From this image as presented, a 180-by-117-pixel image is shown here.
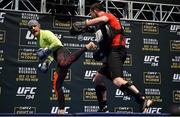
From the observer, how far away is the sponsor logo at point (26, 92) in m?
8.48

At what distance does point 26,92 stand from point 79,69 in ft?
4.79

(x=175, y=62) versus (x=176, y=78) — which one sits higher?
(x=175, y=62)

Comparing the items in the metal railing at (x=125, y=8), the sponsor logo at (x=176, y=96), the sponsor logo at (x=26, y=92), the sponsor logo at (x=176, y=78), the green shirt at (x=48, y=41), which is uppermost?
the metal railing at (x=125, y=8)

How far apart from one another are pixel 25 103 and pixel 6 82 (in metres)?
0.68

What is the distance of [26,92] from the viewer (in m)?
8.52

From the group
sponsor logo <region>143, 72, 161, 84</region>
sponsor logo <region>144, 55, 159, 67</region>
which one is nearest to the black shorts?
sponsor logo <region>143, 72, 161, 84</region>

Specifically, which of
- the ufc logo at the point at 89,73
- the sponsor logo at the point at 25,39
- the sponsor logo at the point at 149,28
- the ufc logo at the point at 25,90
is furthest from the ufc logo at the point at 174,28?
the ufc logo at the point at 25,90

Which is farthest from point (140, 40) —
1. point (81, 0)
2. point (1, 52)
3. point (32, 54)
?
point (1, 52)

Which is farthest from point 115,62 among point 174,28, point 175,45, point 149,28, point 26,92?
point 174,28

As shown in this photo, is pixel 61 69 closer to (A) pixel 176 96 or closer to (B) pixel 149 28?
(B) pixel 149 28

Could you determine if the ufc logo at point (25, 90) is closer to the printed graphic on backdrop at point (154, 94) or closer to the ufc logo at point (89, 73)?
the ufc logo at point (89, 73)

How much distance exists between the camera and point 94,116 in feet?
12.0

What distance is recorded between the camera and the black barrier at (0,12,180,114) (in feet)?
28.0

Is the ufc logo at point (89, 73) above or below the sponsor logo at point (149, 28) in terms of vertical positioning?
below
